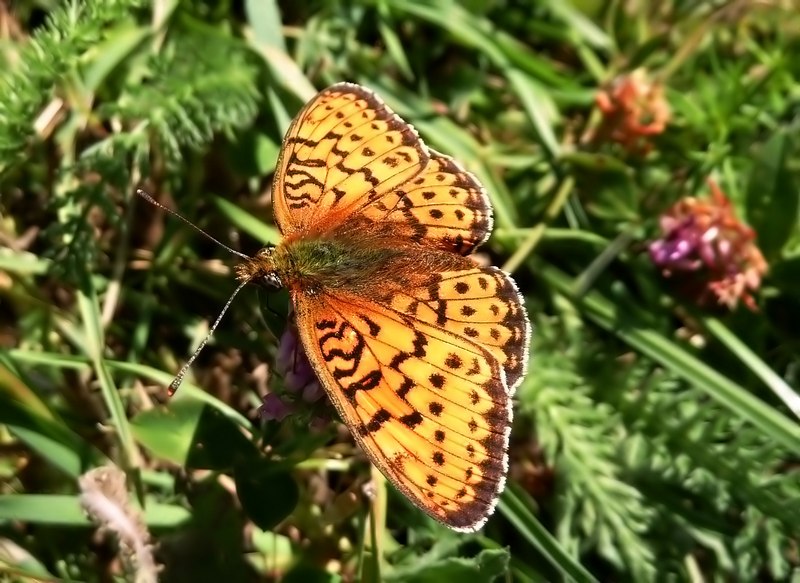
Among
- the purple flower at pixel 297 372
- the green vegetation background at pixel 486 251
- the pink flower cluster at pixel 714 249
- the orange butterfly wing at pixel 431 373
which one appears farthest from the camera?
the pink flower cluster at pixel 714 249

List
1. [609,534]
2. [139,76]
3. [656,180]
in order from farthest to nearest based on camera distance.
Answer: [656,180], [139,76], [609,534]

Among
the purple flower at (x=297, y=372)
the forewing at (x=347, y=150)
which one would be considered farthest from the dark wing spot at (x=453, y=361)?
the forewing at (x=347, y=150)

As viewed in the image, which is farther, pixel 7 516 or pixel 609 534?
pixel 609 534

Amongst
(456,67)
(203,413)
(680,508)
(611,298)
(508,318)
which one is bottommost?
(680,508)

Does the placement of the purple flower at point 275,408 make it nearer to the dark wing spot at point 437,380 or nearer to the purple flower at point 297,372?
the purple flower at point 297,372

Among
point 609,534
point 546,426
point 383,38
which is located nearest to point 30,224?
point 383,38

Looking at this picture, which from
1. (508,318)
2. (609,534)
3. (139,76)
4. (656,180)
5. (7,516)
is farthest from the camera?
(656,180)

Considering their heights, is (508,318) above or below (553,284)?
above

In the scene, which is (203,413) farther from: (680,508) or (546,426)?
(680,508)
